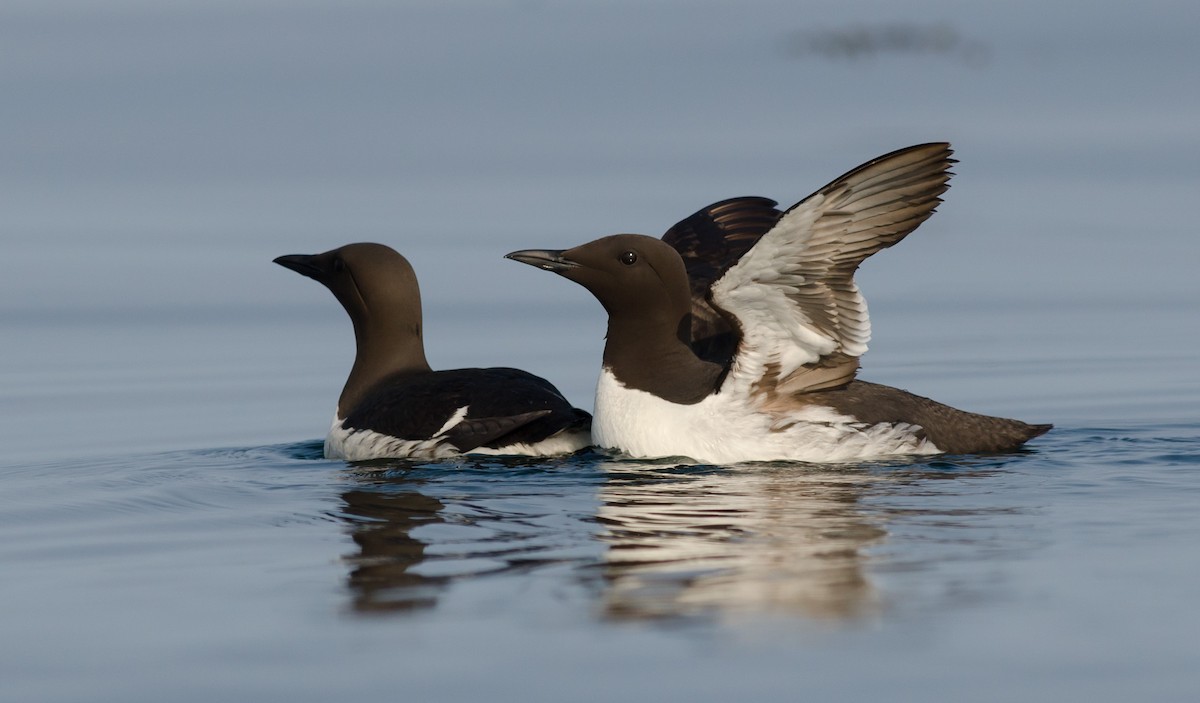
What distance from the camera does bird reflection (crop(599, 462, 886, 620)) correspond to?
515cm

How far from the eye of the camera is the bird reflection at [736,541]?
5.15 meters

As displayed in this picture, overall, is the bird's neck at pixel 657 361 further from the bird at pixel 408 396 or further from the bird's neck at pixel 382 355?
the bird's neck at pixel 382 355

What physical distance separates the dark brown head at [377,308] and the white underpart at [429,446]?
0.53 m

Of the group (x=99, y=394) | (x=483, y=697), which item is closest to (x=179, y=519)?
(x=483, y=697)

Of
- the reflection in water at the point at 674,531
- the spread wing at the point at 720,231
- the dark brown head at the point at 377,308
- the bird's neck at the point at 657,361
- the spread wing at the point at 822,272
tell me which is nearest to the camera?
the reflection in water at the point at 674,531

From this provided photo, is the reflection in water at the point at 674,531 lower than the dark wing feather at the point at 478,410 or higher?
lower

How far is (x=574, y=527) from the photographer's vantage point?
253 inches

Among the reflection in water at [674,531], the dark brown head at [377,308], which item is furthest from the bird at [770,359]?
the dark brown head at [377,308]

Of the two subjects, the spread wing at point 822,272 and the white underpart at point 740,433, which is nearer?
the spread wing at point 822,272

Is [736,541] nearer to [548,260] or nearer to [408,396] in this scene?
[548,260]

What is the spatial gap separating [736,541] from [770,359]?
208 cm

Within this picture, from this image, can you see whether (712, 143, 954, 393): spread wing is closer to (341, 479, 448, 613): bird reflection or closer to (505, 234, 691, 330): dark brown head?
(505, 234, 691, 330): dark brown head

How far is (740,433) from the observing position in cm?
800

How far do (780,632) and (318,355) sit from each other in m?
7.95
